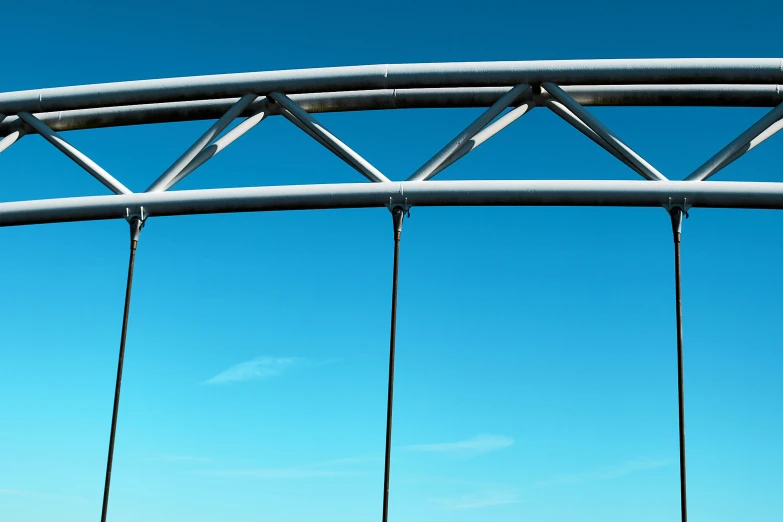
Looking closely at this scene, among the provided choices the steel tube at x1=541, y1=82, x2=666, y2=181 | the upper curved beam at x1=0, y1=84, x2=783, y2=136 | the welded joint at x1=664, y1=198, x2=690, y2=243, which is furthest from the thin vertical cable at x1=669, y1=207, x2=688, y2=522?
the upper curved beam at x1=0, y1=84, x2=783, y2=136

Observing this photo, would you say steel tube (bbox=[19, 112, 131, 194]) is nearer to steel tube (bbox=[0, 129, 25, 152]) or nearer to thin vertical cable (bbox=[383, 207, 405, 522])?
steel tube (bbox=[0, 129, 25, 152])

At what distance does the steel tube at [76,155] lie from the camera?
8.57 meters

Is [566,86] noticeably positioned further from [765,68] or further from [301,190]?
[301,190]

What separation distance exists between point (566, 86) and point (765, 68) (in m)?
1.62

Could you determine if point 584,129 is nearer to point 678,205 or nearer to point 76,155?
point 678,205

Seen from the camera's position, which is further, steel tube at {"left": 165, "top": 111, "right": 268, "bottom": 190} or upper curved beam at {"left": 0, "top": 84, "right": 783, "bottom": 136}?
steel tube at {"left": 165, "top": 111, "right": 268, "bottom": 190}

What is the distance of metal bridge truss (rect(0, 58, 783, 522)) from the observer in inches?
305

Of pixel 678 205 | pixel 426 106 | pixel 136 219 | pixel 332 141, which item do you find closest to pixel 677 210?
pixel 678 205

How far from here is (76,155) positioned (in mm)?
8711

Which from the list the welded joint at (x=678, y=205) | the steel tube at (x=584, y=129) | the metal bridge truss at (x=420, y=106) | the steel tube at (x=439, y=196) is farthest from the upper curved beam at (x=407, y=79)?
the welded joint at (x=678, y=205)

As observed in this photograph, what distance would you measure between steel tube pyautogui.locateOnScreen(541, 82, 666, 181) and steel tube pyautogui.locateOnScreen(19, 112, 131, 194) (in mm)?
3906

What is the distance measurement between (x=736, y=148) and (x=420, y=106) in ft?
8.81

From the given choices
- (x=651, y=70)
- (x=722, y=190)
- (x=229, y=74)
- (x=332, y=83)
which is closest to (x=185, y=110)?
(x=229, y=74)

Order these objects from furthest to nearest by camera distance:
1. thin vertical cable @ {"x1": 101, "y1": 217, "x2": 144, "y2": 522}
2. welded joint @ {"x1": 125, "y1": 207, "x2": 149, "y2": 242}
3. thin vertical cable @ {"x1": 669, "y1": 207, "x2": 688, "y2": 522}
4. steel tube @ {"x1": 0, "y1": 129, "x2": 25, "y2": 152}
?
steel tube @ {"x1": 0, "y1": 129, "x2": 25, "y2": 152}, welded joint @ {"x1": 125, "y1": 207, "x2": 149, "y2": 242}, thin vertical cable @ {"x1": 101, "y1": 217, "x2": 144, "y2": 522}, thin vertical cable @ {"x1": 669, "y1": 207, "x2": 688, "y2": 522}
